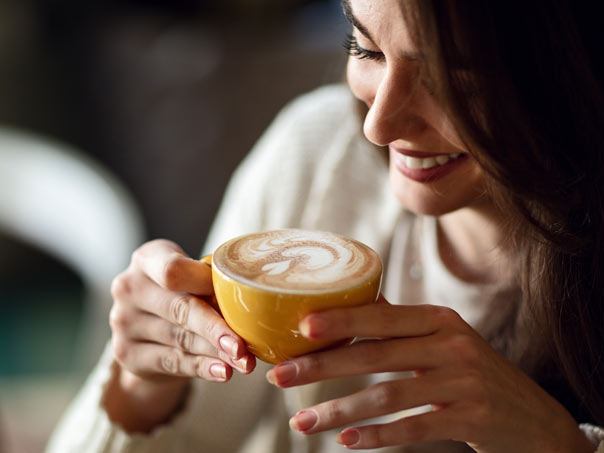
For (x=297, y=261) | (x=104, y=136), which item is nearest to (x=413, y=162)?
(x=297, y=261)

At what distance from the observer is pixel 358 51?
892mm

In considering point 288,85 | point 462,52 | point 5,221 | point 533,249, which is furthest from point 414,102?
point 5,221

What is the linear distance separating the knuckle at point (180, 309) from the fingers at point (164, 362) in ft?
0.18

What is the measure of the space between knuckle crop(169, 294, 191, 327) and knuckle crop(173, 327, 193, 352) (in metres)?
0.02

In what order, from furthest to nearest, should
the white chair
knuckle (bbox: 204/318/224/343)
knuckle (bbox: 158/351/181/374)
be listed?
1. the white chair
2. knuckle (bbox: 158/351/181/374)
3. knuckle (bbox: 204/318/224/343)

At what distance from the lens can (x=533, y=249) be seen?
88 cm

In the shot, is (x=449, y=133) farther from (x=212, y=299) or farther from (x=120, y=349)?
(x=120, y=349)

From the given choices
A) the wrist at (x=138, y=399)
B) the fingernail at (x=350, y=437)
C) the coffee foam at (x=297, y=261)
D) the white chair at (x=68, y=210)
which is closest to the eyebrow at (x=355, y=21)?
the coffee foam at (x=297, y=261)

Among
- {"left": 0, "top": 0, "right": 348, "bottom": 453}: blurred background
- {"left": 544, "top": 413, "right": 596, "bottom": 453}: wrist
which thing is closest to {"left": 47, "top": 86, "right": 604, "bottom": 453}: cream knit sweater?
{"left": 544, "top": 413, "right": 596, "bottom": 453}: wrist

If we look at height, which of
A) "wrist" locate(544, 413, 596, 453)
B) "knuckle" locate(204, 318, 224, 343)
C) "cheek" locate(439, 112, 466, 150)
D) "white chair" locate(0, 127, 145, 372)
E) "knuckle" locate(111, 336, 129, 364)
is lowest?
"white chair" locate(0, 127, 145, 372)

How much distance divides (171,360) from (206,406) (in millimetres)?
381

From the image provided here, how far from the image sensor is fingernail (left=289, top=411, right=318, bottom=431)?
0.70 meters

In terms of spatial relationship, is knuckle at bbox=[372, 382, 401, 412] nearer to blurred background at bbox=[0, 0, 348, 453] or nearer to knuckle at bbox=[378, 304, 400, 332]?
knuckle at bbox=[378, 304, 400, 332]

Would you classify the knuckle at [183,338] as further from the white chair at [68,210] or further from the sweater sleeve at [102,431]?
the white chair at [68,210]
